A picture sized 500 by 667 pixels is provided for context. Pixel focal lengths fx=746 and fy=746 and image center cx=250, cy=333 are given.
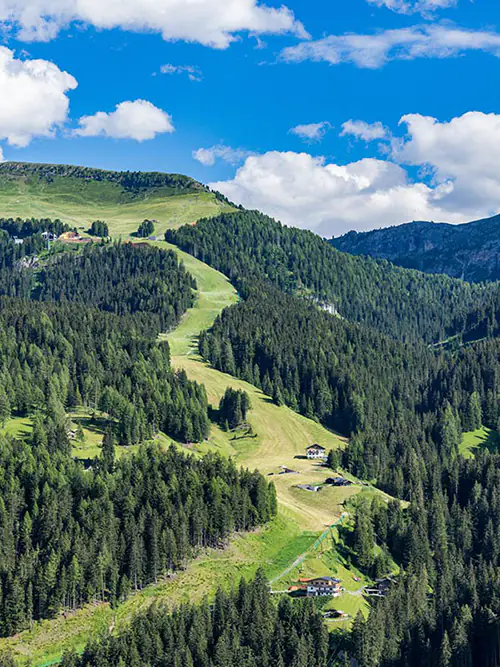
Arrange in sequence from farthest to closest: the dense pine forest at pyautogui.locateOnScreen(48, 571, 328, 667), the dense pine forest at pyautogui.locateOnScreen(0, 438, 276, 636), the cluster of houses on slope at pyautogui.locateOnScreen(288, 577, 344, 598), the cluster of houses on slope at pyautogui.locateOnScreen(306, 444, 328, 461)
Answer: the cluster of houses on slope at pyautogui.locateOnScreen(306, 444, 328, 461), the cluster of houses on slope at pyautogui.locateOnScreen(288, 577, 344, 598), the dense pine forest at pyautogui.locateOnScreen(0, 438, 276, 636), the dense pine forest at pyautogui.locateOnScreen(48, 571, 328, 667)

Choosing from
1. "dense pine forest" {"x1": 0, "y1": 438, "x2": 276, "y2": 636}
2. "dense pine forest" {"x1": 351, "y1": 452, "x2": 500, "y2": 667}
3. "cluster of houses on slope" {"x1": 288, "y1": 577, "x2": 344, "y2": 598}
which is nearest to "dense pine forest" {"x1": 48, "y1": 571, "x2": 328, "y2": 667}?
"dense pine forest" {"x1": 351, "y1": 452, "x2": 500, "y2": 667}

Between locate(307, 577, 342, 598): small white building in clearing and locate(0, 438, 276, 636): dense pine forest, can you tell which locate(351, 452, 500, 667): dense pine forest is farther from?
locate(0, 438, 276, 636): dense pine forest

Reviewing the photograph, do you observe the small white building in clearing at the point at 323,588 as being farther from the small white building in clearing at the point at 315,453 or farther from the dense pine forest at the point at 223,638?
the small white building in clearing at the point at 315,453

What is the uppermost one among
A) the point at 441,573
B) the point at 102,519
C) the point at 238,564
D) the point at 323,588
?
the point at 102,519

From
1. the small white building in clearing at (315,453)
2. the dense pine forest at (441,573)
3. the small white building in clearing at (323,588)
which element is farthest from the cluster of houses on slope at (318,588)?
the small white building in clearing at (315,453)

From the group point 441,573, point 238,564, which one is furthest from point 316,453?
point 238,564

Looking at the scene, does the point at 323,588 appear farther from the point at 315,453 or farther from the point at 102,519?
the point at 315,453
